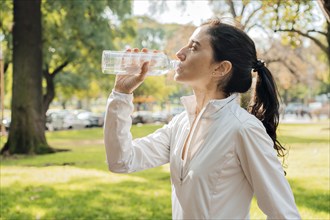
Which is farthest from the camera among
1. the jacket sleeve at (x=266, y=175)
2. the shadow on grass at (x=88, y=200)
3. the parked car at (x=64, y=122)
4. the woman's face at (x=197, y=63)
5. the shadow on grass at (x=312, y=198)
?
the parked car at (x=64, y=122)

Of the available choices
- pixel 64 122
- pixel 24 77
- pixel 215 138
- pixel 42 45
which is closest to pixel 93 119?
pixel 64 122

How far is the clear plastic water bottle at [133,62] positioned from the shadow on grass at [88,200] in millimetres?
3843

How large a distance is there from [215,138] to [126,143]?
451 millimetres

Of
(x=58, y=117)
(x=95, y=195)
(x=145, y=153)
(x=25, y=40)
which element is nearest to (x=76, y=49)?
(x=25, y=40)

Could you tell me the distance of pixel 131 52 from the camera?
2277 millimetres

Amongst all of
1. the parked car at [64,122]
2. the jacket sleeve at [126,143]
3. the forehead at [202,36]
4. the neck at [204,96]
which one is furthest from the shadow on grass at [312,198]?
the parked car at [64,122]

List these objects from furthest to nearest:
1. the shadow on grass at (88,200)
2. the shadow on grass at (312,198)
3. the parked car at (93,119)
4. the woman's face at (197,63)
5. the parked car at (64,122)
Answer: the parked car at (93,119) < the parked car at (64,122) < the shadow on grass at (312,198) < the shadow on grass at (88,200) < the woman's face at (197,63)

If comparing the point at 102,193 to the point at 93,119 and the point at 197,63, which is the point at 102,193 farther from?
the point at 93,119

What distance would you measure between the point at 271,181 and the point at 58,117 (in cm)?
3870

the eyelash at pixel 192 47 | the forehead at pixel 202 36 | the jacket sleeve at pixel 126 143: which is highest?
the forehead at pixel 202 36

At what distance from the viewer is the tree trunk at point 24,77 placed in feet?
51.5

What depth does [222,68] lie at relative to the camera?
218 centimetres

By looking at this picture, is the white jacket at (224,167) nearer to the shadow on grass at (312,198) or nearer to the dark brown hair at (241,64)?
the dark brown hair at (241,64)

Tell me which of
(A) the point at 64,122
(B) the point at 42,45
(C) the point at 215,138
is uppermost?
(C) the point at 215,138
